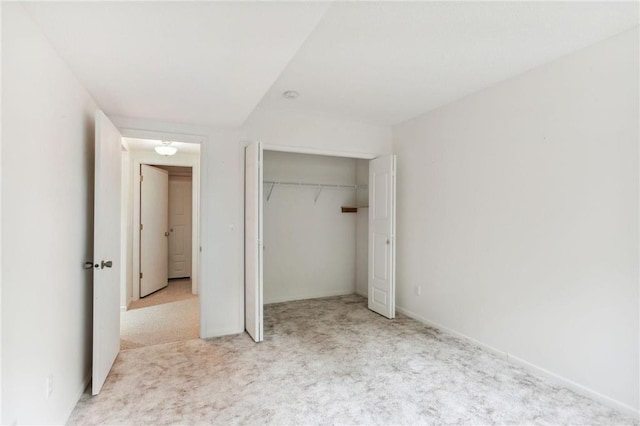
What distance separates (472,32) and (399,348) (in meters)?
2.59

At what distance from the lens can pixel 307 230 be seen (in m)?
4.85

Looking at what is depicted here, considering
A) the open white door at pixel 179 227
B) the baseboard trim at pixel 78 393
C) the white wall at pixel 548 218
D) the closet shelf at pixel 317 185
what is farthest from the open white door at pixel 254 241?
the open white door at pixel 179 227

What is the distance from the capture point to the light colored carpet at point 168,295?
4.66m

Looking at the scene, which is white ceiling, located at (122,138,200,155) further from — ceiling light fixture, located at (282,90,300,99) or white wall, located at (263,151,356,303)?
ceiling light fixture, located at (282,90,300,99)

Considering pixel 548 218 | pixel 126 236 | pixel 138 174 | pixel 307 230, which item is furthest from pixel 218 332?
pixel 548 218

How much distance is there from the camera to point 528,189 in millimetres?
2686

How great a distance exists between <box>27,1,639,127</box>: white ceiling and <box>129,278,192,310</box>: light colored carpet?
2804 mm

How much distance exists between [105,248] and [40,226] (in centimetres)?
79

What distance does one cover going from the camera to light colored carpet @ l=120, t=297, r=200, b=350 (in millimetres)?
3336

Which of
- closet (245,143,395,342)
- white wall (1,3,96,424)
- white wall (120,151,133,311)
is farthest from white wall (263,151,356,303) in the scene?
white wall (1,3,96,424)

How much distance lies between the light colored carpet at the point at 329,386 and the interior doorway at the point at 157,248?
2.45 ft

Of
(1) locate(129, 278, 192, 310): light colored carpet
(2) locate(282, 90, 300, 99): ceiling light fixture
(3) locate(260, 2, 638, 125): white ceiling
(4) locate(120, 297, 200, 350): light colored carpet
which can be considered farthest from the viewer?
(1) locate(129, 278, 192, 310): light colored carpet

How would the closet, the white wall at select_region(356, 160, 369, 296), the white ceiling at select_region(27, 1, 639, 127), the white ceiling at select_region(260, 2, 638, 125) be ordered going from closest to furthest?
1. the white ceiling at select_region(27, 1, 639, 127)
2. the white ceiling at select_region(260, 2, 638, 125)
3. the closet
4. the white wall at select_region(356, 160, 369, 296)

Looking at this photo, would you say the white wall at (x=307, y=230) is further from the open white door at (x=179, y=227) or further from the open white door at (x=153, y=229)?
the open white door at (x=179, y=227)
